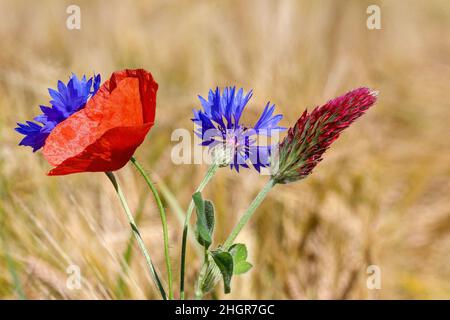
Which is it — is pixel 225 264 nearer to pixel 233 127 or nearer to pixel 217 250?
pixel 217 250

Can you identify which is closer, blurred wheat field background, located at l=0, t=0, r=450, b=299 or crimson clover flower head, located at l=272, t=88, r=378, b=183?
crimson clover flower head, located at l=272, t=88, r=378, b=183

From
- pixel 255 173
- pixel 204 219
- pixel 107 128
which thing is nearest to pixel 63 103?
pixel 107 128

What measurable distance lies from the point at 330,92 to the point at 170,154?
18.7 inches

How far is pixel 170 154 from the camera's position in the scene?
1760 mm

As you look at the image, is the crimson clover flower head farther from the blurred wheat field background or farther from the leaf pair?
the blurred wheat field background

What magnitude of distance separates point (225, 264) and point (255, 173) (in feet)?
3.20

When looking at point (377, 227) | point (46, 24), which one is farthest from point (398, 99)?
point (46, 24)

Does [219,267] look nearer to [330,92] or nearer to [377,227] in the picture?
[377,227]

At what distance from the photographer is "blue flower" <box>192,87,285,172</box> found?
67cm

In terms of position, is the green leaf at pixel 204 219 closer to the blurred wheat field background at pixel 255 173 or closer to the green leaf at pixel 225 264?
the green leaf at pixel 225 264

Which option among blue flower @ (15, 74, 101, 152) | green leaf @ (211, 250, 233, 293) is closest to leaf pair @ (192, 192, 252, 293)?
green leaf @ (211, 250, 233, 293)

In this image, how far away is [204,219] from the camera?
0.66 meters

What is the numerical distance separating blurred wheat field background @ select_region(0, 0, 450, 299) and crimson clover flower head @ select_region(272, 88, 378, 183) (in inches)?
17.3

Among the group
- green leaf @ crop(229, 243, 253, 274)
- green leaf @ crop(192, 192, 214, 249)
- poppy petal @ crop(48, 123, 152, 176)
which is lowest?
green leaf @ crop(229, 243, 253, 274)
